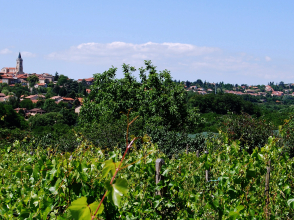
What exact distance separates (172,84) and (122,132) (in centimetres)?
663

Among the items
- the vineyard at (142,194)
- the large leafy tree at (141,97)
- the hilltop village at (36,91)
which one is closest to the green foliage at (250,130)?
the large leafy tree at (141,97)

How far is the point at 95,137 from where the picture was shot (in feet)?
38.0

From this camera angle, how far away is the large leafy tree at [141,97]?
1582 centimetres

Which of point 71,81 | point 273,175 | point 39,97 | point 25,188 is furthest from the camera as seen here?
point 71,81

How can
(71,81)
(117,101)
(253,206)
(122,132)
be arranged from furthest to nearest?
(71,81) → (117,101) → (122,132) → (253,206)

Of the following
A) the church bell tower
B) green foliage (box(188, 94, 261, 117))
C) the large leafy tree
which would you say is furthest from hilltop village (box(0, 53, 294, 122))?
the large leafy tree

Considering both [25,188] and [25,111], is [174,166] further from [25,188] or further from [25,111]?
[25,111]

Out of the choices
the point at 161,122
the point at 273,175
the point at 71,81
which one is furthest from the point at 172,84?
the point at 71,81

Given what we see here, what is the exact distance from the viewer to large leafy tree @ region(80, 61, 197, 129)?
51.9ft

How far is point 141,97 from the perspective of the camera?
A: 1614cm

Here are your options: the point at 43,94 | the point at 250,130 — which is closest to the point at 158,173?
the point at 250,130

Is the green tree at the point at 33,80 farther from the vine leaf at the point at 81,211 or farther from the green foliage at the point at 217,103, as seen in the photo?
the vine leaf at the point at 81,211

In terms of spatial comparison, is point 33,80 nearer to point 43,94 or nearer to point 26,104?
point 43,94

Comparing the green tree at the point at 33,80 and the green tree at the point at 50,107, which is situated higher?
the green tree at the point at 33,80
